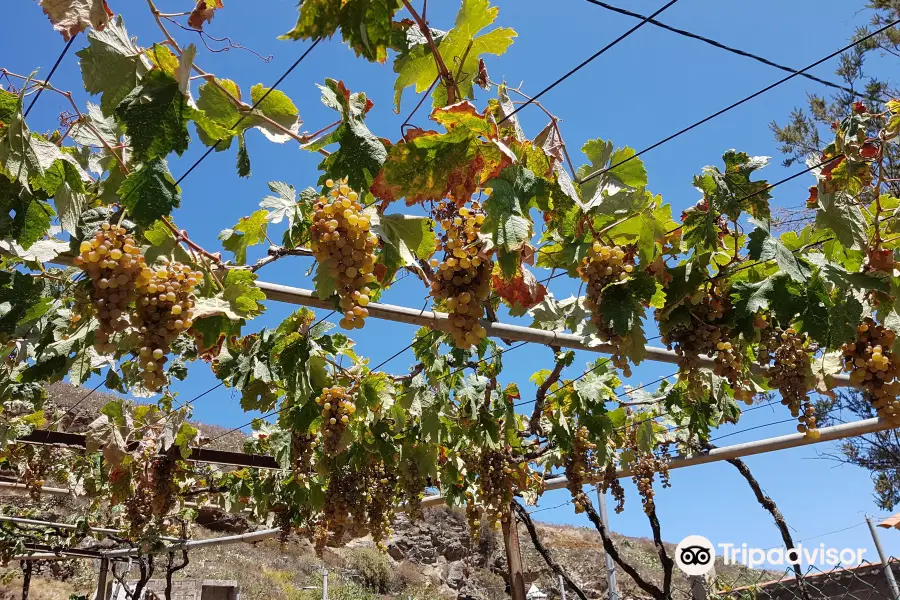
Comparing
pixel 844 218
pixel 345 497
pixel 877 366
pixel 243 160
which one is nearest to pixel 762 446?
pixel 877 366

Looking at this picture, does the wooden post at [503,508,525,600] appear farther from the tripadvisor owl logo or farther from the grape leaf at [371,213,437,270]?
the grape leaf at [371,213,437,270]

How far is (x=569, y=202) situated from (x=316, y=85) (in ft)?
2.74

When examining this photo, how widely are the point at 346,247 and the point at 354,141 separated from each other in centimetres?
44

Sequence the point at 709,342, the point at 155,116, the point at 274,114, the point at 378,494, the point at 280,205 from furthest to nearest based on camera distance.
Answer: the point at 378,494 → the point at 280,205 → the point at 709,342 → the point at 274,114 → the point at 155,116

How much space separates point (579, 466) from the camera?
4844 millimetres

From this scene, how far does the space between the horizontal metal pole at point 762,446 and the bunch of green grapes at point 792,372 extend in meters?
1.07

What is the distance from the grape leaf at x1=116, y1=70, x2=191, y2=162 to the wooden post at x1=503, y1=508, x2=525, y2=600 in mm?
3517

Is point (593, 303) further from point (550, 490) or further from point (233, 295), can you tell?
point (550, 490)

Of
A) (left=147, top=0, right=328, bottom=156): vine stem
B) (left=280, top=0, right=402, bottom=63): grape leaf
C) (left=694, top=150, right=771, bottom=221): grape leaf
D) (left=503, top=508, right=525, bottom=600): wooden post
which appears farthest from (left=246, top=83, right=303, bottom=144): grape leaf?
(left=503, top=508, right=525, bottom=600): wooden post

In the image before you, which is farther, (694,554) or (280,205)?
(694,554)

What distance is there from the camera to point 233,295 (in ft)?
7.45

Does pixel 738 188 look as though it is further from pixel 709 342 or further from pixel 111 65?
pixel 111 65

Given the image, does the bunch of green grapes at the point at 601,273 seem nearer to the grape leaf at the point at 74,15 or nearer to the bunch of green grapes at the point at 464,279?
the bunch of green grapes at the point at 464,279

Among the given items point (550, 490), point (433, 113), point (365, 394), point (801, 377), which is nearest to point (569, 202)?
point (433, 113)
